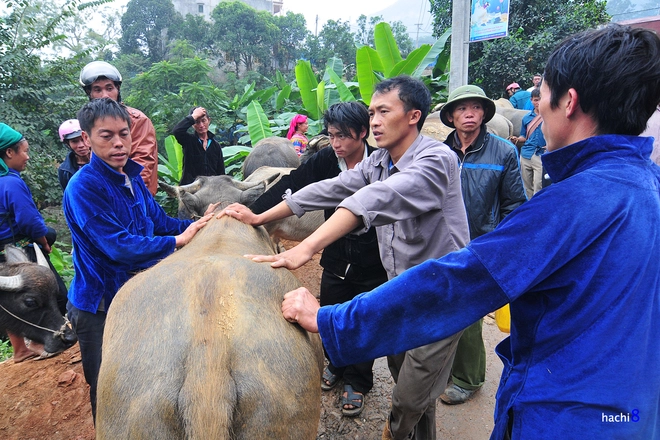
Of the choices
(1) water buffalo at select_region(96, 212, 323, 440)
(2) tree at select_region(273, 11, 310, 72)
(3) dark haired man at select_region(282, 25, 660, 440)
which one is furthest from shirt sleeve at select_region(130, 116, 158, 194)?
(2) tree at select_region(273, 11, 310, 72)

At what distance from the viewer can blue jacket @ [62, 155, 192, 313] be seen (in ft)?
7.90

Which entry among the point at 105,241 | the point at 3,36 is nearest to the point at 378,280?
the point at 105,241

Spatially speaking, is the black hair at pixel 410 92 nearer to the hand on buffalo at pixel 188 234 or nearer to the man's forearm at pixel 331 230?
the man's forearm at pixel 331 230

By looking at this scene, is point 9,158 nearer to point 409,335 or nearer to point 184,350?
point 184,350

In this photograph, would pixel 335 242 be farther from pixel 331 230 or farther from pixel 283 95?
pixel 283 95

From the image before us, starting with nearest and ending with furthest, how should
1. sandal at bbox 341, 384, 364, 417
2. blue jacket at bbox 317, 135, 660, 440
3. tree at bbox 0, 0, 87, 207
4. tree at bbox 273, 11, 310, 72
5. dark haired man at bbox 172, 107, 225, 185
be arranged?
blue jacket at bbox 317, 135, 660, 440, sandal at bbox 341, 384, 364, 417, dark haired man at bbox 172, 107, 225, 185, tree at bbox 0, 0, 87, 207, tree at bbox 273, 11, 310, 72

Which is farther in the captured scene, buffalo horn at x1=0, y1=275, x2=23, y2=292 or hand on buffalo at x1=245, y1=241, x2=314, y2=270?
buffalo horn at x1=0, y1=275, x2=23, y2=292

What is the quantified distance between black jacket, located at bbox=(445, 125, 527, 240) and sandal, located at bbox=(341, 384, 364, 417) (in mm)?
1692

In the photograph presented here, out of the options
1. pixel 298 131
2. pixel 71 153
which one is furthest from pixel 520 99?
pixel 71 153

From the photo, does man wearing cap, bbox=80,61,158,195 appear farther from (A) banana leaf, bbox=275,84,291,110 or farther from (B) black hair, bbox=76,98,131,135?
(A) banana leaf, bbox=275,84,291,110

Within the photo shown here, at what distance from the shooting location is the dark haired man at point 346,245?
3.38 meters

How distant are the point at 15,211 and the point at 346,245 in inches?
120

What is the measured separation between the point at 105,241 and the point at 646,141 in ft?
8.19

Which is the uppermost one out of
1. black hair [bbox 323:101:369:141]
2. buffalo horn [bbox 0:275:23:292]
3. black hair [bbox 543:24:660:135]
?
black hair [bbox 543:24:660:135]
